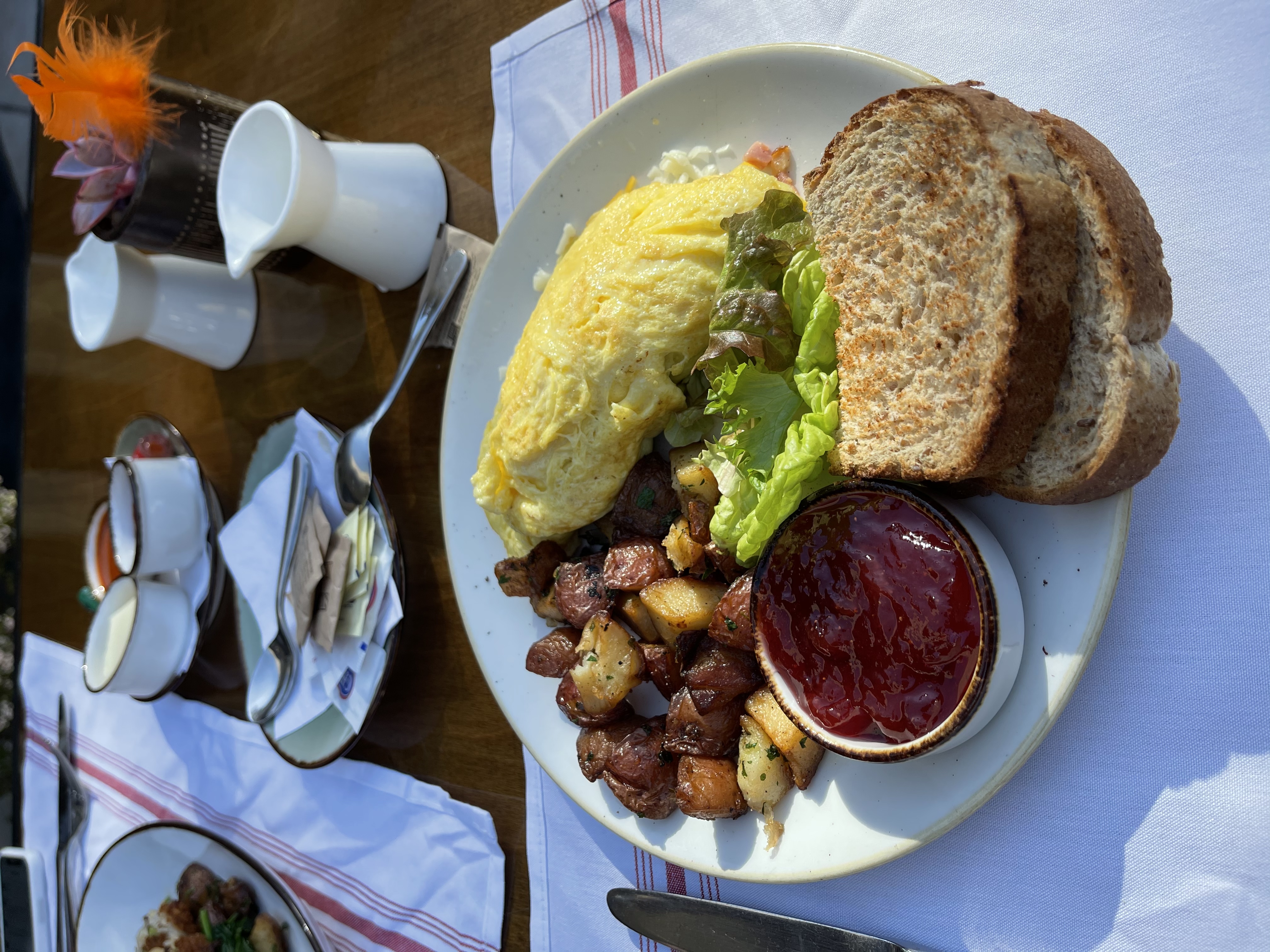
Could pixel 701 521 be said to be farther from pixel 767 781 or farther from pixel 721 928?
pixel 721 928

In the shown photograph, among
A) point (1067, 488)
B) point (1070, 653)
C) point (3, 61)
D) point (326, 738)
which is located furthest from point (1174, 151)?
point (3, 61)

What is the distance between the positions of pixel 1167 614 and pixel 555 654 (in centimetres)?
133

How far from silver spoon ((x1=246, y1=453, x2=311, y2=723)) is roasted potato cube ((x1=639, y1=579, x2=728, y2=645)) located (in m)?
1.20

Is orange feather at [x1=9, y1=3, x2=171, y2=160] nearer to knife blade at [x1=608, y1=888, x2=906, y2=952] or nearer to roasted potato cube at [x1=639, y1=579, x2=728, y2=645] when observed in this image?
roasted potato cube at [x1=639, y1=579, x2=728, y2=645]

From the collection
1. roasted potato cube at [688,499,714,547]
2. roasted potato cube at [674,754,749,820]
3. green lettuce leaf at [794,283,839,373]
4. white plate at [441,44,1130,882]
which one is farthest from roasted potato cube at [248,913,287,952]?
green lettuce leaf at [794,283,839,373]

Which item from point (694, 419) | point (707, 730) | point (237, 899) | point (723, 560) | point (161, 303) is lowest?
point (237, 899)

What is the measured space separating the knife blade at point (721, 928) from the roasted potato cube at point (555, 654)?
546 millimetres

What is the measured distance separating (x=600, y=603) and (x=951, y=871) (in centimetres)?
94

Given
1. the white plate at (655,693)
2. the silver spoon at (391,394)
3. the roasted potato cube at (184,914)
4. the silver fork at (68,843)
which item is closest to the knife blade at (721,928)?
the white plate at (655,693)

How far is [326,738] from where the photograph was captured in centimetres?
241

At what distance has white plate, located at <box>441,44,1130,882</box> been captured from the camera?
140cm

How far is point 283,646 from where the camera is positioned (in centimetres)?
250

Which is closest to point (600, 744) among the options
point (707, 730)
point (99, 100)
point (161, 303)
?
point (707, 730)

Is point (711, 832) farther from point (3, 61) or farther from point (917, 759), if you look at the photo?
point (3, 61)
